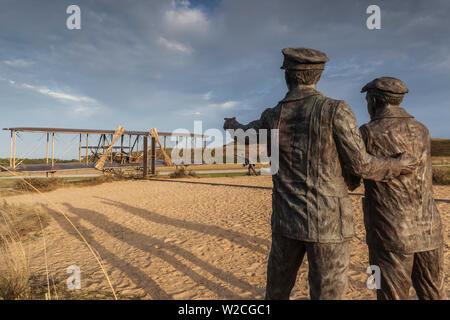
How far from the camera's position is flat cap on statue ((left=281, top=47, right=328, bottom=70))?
1518 mm

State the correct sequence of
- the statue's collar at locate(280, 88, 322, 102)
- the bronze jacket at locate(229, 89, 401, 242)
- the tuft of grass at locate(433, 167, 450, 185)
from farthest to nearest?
the tuft of grass at locate(433, 167, 450, 185) < the statue's collar at locate(280, 88, 322, 102) < the bronze jacket at locate(229, 89, 401, 242)

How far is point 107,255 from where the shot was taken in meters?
4.74

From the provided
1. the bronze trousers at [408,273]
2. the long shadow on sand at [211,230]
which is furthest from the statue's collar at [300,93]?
the long shadow on sand at [211,230]

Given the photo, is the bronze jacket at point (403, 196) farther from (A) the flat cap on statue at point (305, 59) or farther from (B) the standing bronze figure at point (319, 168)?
(A) the flat cap on statue at point (305, 59)

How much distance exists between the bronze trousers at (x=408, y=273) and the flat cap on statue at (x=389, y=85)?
3.90 ft

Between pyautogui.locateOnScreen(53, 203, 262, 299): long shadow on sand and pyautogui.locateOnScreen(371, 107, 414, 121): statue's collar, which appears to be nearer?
pyautogui.locateOnScreen(371, 107, 414, 121): statue's collar

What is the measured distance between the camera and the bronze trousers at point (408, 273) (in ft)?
5.57

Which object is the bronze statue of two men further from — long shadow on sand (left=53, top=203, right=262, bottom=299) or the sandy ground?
long shadow on sand (left=53, top=203, right=262, bottom=299)

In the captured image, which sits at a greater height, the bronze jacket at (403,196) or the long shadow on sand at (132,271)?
the bronze jacket at (403,196)

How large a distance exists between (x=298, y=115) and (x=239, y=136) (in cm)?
48

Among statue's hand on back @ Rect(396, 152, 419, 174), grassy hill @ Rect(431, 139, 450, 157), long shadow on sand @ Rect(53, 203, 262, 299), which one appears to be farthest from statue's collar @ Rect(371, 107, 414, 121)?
grassy hill @ Rect(431, 139, 450, 157)

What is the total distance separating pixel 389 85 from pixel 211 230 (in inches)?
200

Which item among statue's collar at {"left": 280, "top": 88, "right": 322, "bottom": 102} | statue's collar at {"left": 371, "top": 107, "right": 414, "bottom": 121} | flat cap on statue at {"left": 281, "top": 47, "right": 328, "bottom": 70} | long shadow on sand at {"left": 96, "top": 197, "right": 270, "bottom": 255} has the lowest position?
long shadow on sand at {"left": 96, "top": 197, "right": 270, "bottom": 255}
